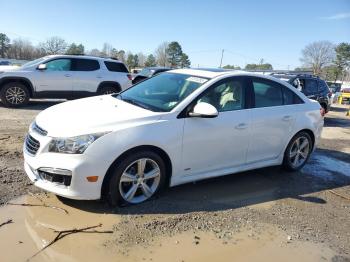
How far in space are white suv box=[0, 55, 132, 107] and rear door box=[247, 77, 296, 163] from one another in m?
8.52

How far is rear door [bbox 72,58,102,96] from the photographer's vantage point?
43.5ft

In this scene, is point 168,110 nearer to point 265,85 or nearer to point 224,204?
point 224,204

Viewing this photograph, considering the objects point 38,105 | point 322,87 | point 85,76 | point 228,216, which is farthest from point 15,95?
point 322,87

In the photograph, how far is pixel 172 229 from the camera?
14.0 ft

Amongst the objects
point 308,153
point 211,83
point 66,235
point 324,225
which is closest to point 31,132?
point 66,235

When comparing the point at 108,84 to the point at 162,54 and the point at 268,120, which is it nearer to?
the point at 268,120

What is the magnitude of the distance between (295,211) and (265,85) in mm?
1981

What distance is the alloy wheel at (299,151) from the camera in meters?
6.63

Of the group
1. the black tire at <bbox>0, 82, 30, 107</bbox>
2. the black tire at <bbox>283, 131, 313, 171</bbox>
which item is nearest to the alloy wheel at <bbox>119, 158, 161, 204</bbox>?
the black tire at <bbox>283, 131, 313, 171</bbox>

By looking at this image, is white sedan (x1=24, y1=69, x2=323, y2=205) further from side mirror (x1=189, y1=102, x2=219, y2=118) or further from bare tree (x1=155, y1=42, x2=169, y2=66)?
bare tree (x1=155, y1=42, x2=169, y2=66)

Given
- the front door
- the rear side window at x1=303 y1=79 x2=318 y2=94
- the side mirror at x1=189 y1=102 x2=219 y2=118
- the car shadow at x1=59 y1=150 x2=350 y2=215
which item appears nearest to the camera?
the car shadow at x1=59 y1=150 x2=350 y2=215

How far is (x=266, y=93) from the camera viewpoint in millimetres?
6074

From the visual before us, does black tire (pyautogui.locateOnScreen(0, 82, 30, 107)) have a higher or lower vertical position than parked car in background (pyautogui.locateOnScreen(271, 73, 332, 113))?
lower

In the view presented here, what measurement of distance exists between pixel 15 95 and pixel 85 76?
234 cm
